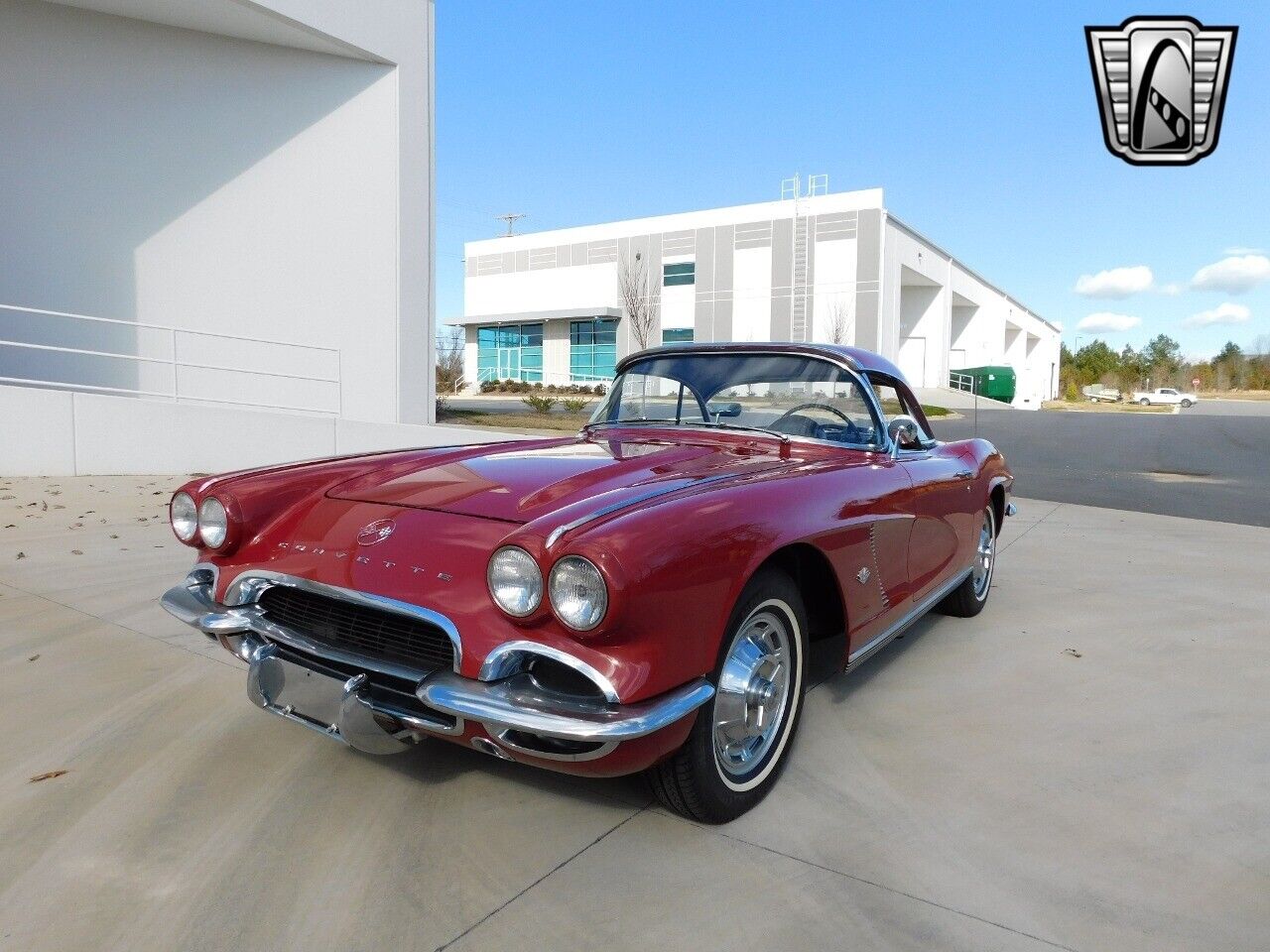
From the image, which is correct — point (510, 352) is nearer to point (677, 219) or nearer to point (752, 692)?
point (677, 219)

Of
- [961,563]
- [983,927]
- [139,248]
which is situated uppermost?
[139,248]

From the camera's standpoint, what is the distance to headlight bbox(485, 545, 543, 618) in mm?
2049

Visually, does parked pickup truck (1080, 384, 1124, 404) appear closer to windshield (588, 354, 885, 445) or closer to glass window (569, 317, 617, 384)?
glass window (569, 317, 617, 384)

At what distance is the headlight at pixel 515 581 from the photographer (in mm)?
2049

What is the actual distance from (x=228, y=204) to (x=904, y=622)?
1109 centimetres

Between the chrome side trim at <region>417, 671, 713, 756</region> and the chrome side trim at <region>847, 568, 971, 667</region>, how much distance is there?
3.40ft

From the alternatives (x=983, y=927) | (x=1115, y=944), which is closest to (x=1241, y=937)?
(x=1115, y=944)

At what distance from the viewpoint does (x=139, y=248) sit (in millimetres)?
11281

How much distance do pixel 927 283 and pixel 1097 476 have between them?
3016 centimetres

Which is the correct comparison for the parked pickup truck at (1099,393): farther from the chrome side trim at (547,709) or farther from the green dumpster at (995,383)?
the chrome side trim at (547,709)

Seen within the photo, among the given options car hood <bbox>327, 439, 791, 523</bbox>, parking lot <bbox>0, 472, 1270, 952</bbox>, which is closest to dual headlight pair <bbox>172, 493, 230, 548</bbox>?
car hood <bbox>327, 439, 791, 523</bbox>

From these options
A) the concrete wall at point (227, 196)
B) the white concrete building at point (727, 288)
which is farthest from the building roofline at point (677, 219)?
the concrete wall at point (227, 196)

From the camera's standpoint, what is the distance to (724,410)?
3.77 m

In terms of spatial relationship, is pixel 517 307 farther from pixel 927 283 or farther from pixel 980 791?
pixel 980 791
